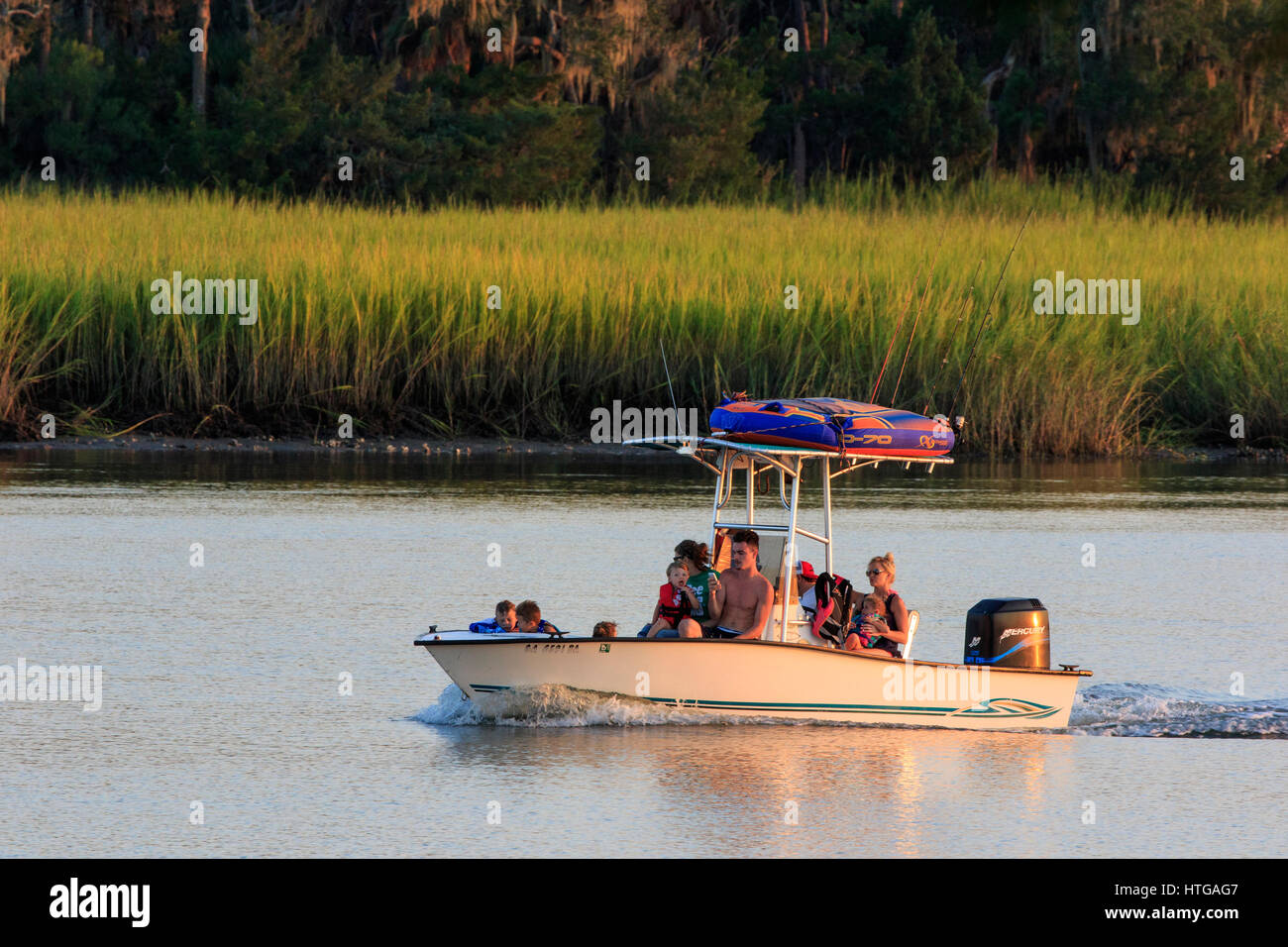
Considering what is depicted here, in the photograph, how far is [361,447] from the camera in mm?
25141

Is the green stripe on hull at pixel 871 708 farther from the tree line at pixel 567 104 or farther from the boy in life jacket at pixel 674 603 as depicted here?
the tree line at pixel 567 104

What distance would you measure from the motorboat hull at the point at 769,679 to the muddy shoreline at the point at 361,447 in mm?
13879

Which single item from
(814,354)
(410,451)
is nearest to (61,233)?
(410,451)

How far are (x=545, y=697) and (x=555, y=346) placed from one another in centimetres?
1467

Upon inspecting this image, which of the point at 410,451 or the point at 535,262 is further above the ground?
the point at 535,262

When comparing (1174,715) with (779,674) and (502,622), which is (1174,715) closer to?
(779,674)

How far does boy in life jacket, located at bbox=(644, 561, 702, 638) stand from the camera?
1139 centimetres

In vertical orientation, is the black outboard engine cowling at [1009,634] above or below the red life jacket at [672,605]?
below

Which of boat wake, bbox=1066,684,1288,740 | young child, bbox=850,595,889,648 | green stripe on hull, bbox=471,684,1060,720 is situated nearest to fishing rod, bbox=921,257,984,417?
boat wake, bbox=1066,684,1288,740

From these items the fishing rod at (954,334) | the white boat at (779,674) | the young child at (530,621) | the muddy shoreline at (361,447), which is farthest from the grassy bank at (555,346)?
the young child at (530,621)

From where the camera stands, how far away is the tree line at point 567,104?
39906 millimetres

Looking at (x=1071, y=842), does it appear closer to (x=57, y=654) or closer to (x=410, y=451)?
(x=57, y=654)

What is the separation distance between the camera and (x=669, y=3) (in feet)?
147
